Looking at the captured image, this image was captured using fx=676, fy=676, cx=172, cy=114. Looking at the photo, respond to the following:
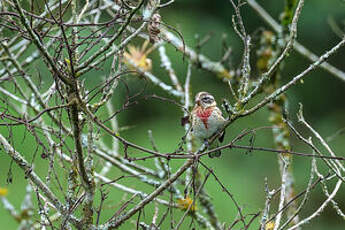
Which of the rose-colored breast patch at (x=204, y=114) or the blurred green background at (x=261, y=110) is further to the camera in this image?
the blurred green background at (x=261, y=110)

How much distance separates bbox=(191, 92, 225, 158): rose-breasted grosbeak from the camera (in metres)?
3.88

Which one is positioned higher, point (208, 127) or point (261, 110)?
point (261, 110)

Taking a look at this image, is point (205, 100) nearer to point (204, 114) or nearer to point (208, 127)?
point (204, 114)

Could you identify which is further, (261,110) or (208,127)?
(261,110)

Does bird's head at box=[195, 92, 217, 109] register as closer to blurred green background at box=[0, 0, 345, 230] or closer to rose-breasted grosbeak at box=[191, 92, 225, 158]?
rose-breasted grosbeak at box=[191, 92, 225, 158]

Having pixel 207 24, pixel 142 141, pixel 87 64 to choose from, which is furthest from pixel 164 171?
pixel 207 24

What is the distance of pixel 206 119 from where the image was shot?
3953mm

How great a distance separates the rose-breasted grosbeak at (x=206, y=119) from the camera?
388 centimetres

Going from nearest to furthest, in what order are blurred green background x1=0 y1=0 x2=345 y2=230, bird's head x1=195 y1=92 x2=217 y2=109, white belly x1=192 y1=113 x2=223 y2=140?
white belly x1=192 y1=113 x2=223 y2=140, bird's head x1=195 y1=92 x2=217 y2=109, blurred green background x1=0 y1=0 x2=345 y2=230

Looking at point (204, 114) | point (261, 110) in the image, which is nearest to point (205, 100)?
point (204, 114)

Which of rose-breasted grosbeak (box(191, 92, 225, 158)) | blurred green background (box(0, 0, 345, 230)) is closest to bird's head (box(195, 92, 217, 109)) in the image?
rose-breasted grosbeak (box(191, 92, 225, 158))

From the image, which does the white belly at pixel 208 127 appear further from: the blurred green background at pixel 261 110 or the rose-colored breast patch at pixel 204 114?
the blurred green background at pixel 261 110

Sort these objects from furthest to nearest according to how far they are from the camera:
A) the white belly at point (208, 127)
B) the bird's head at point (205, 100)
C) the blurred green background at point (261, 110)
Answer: the blurred green background at point (261, 110)
the bird's head at point (205, 100)
the white belly at point (208, 127)

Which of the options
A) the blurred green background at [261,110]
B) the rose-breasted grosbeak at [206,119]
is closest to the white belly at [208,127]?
the rose-breasted grosbeak at [206,119]
